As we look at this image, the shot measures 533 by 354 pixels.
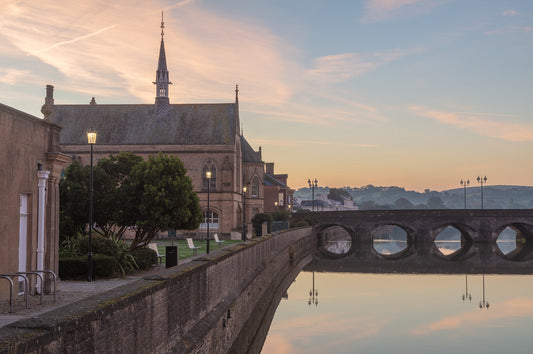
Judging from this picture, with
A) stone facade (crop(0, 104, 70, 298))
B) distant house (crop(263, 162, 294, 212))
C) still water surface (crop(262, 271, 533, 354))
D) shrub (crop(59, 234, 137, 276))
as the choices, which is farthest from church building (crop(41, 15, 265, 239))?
stone facade (crop(0, 104, 70, 298))

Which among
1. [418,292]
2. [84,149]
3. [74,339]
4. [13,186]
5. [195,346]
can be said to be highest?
[84,149]

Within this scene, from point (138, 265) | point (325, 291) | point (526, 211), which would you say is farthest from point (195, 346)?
point (526, 211)

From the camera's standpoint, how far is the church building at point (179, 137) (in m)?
62.8

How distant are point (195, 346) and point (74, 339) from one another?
602 cm

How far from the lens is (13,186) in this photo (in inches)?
557

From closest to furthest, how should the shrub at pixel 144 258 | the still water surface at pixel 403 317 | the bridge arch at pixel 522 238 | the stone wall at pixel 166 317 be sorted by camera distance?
the stone wall at pixel 166 317 → the still water surface at pixel 403 317 → the shrub at pixel 144 258 → the bridge arch at pixel 522 238

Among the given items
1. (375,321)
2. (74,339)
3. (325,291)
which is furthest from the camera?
(325,291)

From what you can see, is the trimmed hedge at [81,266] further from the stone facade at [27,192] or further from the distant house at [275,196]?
the distant house at [275,196]

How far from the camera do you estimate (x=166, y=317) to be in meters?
10.8

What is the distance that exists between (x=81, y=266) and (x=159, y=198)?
26.8 ft

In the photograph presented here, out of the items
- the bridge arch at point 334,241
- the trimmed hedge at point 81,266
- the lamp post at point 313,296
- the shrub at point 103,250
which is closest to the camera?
the trimmed hedge at point 81,266

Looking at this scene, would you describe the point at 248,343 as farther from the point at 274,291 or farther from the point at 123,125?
the point at 123,125

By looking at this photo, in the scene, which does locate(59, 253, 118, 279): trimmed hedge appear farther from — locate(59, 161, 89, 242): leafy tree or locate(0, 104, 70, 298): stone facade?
locate(59, 161, 89, 242): leafy tree

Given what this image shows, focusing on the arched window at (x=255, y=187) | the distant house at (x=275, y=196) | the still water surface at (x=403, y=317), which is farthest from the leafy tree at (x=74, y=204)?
the distant house at (x=275, y=196)
